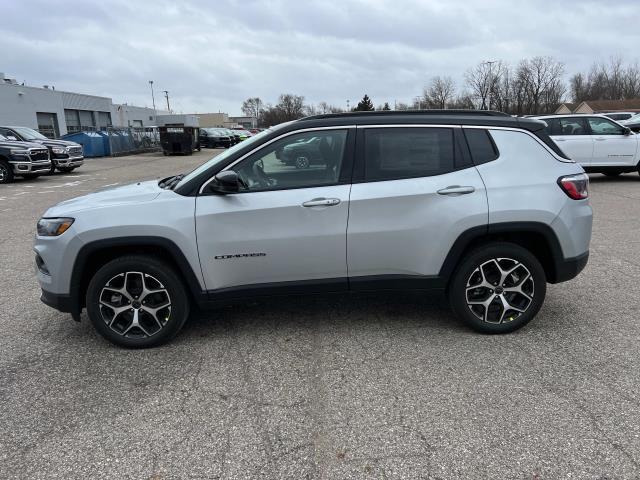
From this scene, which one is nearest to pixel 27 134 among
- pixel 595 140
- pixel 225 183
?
pixel 225 183

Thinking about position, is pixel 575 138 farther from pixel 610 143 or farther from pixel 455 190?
pixel 455 190

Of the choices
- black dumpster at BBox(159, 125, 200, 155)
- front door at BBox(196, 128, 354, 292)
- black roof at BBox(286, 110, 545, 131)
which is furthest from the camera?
black dumpster at BBox(159, 125, 200, 155)

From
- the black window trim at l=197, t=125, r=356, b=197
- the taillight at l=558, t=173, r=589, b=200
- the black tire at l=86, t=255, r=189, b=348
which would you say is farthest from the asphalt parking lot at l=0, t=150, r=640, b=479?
the black window trim at l=197, t=125, r=356, b=197

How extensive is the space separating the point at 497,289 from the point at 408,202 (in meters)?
1.03

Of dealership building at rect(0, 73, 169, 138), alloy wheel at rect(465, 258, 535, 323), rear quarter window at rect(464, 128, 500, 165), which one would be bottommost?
alloy wheel at rect(465, 258, 535, 323)

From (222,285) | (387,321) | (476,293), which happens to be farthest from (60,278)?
(476,293)

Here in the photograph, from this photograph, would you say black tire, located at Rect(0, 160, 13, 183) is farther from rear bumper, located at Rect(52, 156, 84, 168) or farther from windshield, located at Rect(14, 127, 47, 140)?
rear bumper, located at Rect(52, 156, 84, 168)

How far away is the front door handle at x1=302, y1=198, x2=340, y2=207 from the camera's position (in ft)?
12.2

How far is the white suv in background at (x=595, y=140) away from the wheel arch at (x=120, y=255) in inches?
451

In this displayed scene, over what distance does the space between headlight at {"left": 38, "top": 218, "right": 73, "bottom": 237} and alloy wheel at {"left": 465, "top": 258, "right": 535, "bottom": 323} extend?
10.2 ft

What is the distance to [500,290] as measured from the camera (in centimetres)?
396

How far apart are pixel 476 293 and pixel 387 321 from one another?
2.64 feet

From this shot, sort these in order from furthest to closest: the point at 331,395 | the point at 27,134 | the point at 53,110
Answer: the point at 53,110 → the point at 27,134 → the point at 331,395

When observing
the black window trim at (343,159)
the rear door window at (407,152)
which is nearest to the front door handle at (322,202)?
the black window trim at (343,159)
